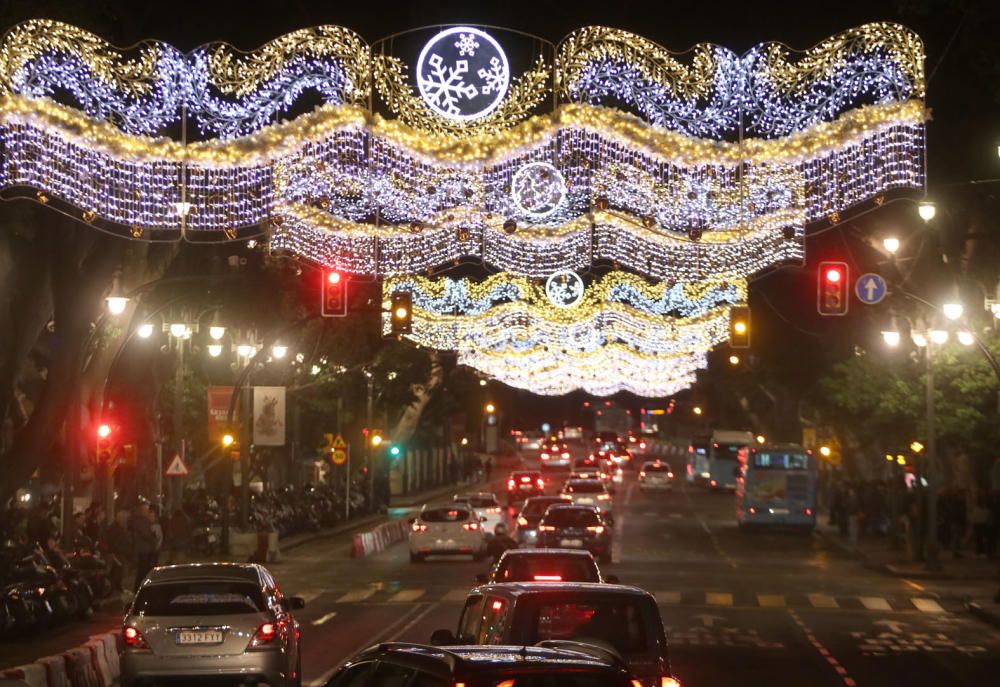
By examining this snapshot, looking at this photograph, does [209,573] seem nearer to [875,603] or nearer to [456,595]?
[456,595]

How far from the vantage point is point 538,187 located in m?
24.0

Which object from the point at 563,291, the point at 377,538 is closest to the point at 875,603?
the point at 563,291

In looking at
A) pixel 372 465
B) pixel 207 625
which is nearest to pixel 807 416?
pixel 372 465

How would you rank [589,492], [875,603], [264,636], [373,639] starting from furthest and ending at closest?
[589,492], [875,603], [373,639], [264,636]

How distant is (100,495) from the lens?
138 feet

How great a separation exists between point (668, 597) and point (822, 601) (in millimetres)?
3219

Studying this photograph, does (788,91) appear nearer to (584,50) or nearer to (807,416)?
(584,50)

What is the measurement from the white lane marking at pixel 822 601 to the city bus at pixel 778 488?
83.1ft

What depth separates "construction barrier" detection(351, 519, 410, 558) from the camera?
4569cm

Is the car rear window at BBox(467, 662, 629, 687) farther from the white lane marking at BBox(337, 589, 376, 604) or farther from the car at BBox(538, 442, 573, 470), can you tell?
the car at BBox(538, 442, 573, 470)

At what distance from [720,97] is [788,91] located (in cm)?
96

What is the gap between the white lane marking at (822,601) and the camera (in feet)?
102

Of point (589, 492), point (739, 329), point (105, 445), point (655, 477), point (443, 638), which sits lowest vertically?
point (443, 638)

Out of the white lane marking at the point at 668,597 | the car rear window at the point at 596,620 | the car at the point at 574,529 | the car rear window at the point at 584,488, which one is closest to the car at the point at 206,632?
the car rear window at the point at 596,620
